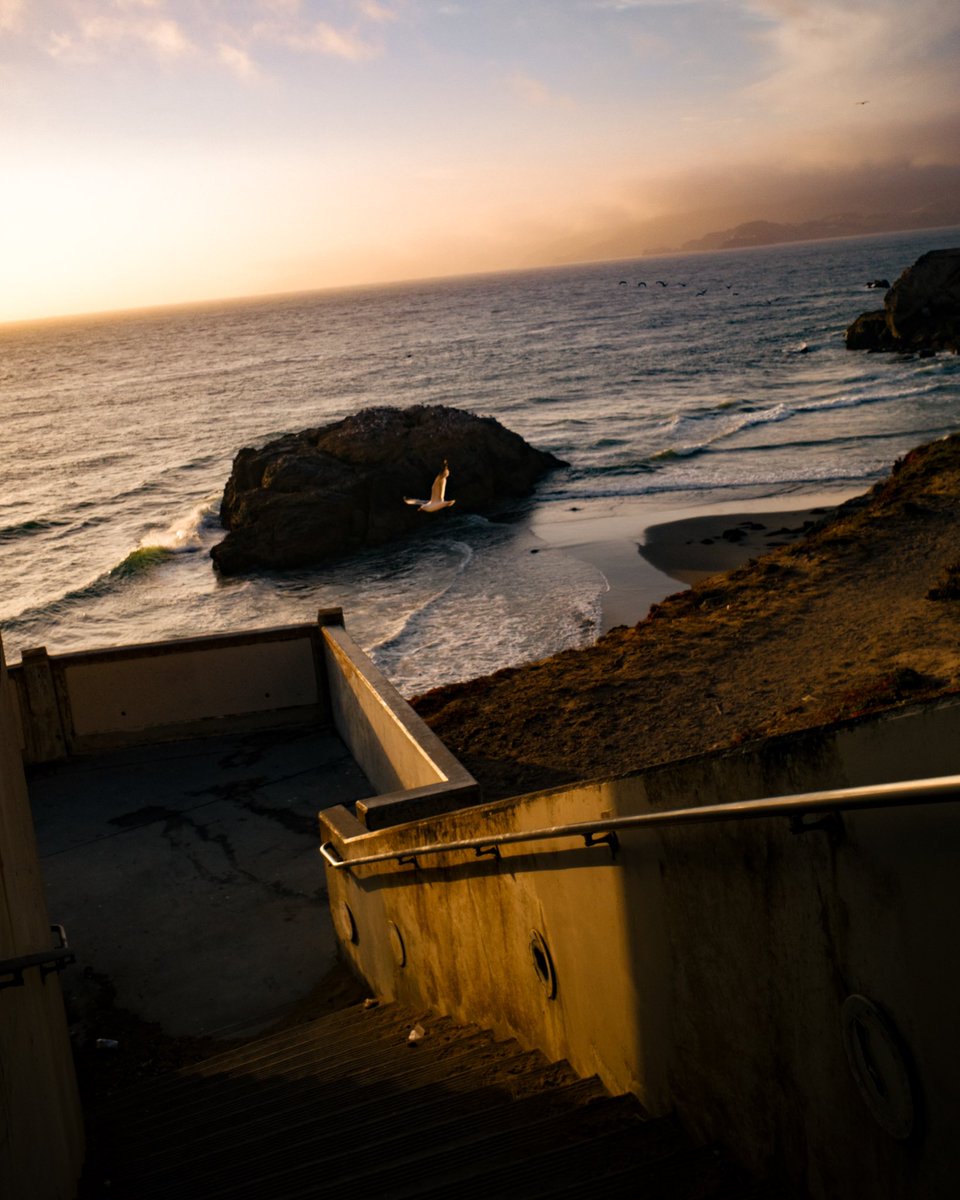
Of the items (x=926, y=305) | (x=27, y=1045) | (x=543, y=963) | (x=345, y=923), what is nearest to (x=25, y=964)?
(x=27, y=1045)

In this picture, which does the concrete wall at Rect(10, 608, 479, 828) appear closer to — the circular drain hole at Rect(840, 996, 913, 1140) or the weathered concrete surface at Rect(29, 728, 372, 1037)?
the weathered concrete surface at Rect(29, 728, 372, 1037)

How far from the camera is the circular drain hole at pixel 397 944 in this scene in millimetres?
7176

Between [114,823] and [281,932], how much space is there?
282 cm

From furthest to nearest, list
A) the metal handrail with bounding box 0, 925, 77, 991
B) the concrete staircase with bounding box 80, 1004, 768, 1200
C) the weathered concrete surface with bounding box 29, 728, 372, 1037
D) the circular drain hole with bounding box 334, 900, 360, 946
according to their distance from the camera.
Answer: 1. the weathered concrete surface with bounding box 29, 728, 372, 1037
2. the circular drain hole with bounding box 334, 900, 360, 946
3. the metal handrail with bounding box 0, 925, 77, 991
4. the concrete staircase with bounding box 80, 1004, 768, 1200

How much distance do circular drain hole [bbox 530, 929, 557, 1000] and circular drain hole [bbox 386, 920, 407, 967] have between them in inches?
89.7

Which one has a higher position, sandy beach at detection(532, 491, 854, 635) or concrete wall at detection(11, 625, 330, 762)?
concrete wall at detection(11, 625, 330, 762)

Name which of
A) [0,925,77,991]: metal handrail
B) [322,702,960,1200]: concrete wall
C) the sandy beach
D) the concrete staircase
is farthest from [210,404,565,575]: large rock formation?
[322,702,960,1200]: concrete wall

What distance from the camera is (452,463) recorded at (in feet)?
122

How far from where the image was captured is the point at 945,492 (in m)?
23.2

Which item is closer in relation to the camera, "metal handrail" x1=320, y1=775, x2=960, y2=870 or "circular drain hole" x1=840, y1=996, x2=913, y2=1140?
"metal handrail" x1=320, y1=775, x2=960, y2=870

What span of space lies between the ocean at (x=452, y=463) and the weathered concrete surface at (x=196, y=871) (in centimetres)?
773

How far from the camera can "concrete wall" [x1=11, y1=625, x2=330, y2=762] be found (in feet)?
41.7

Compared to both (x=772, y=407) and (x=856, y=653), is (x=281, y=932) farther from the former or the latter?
(x=772, y=407)

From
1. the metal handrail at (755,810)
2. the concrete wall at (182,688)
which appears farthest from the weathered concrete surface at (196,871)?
the metal handrail at (755,810)
